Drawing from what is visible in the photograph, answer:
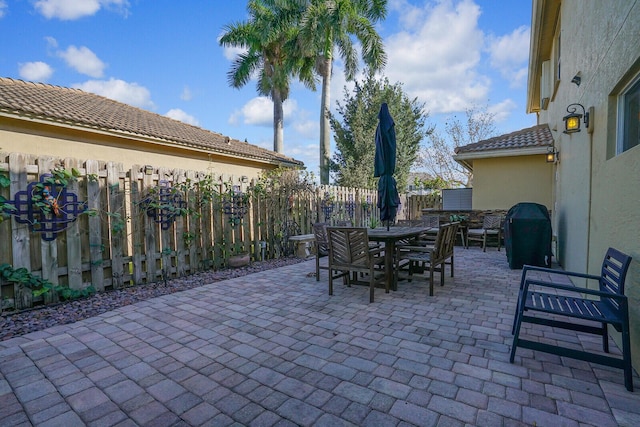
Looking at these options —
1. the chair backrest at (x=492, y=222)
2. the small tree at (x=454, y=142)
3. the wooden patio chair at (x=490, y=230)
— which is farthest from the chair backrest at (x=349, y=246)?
the small tree at (x=454, y=142)

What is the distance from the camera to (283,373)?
2377 millimetres

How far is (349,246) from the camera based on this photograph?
4281 mm

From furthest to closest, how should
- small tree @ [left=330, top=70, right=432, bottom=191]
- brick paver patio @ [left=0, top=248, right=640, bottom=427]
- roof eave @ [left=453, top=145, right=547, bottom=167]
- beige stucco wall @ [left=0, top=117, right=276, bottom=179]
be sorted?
1. small tree @ [left=330, top=70, right=432, bottom=191]
2. roof eave @ [left=453, top=145, right=547, bottom=167]
3. beige stucco wall @ [left=0, top=117, right=276, bottom=179]
4. brick paver patio @ [left=0, top=248, right=640, bottom=427]

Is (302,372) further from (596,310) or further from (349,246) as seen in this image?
(596,310)

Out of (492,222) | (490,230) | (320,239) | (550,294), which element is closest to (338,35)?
(492,222)

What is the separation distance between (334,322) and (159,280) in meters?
3.43

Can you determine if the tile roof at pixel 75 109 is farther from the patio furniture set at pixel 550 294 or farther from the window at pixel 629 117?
the window at pixel 629 117

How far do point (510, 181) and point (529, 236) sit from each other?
4041mm

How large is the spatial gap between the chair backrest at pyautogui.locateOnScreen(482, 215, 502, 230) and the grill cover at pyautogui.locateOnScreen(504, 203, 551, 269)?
119 inches

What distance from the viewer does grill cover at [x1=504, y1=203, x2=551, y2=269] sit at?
19.1ft

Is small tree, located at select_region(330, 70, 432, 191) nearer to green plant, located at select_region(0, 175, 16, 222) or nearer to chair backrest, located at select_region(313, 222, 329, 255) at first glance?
chair backrest, located at select_region(313, 222, 329, 255)

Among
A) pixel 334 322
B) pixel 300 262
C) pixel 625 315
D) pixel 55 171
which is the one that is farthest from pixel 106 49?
pixel 625 315

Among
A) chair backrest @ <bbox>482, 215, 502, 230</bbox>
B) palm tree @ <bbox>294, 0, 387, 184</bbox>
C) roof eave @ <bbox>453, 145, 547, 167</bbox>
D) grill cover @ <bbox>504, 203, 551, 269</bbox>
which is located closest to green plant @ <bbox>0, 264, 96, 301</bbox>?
grill cover @ <bbox>504, 203, 551, 269</bbox>

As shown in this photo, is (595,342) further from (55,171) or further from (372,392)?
(55,171)
